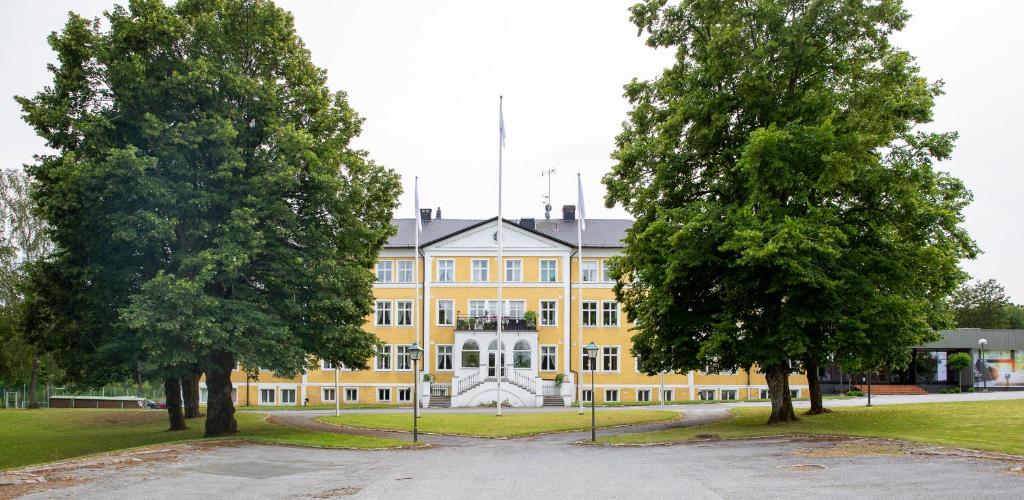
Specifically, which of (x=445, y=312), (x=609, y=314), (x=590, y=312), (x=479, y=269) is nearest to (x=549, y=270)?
(x=590, y=312)

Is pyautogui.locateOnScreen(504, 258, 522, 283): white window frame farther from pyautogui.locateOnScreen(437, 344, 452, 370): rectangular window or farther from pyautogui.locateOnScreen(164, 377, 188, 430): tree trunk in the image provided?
pyautogui.locateOnScreen(164, 377, 188, 430): tree trunk

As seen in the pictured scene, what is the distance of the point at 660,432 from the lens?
2953cm

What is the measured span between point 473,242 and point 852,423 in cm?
3223

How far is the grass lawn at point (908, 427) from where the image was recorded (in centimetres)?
2202

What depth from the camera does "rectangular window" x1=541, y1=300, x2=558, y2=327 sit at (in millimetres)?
56562

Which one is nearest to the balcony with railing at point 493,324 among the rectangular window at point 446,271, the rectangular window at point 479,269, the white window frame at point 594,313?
the rectangular window at point 479,269

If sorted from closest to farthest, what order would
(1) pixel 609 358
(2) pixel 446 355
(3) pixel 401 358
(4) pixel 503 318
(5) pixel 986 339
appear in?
(4) pixel 503 318
(2) pixel 446 355
(1) pixel 609 358
(3) pixel 401 358
(5) pixel 986 339

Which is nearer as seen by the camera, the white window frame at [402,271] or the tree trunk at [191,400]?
the tree trunk at [191,400]

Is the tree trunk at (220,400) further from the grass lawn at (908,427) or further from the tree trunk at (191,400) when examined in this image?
the grass lawn at (908,427)

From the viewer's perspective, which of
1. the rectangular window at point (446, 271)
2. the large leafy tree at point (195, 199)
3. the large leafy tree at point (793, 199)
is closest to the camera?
the large leafy tree at point (195, 199)

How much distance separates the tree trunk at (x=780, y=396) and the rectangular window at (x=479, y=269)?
29.2 meters

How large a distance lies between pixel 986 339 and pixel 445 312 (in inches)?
1451

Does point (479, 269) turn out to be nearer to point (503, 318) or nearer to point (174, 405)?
point (503, 318)

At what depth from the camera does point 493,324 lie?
55.2 metres
